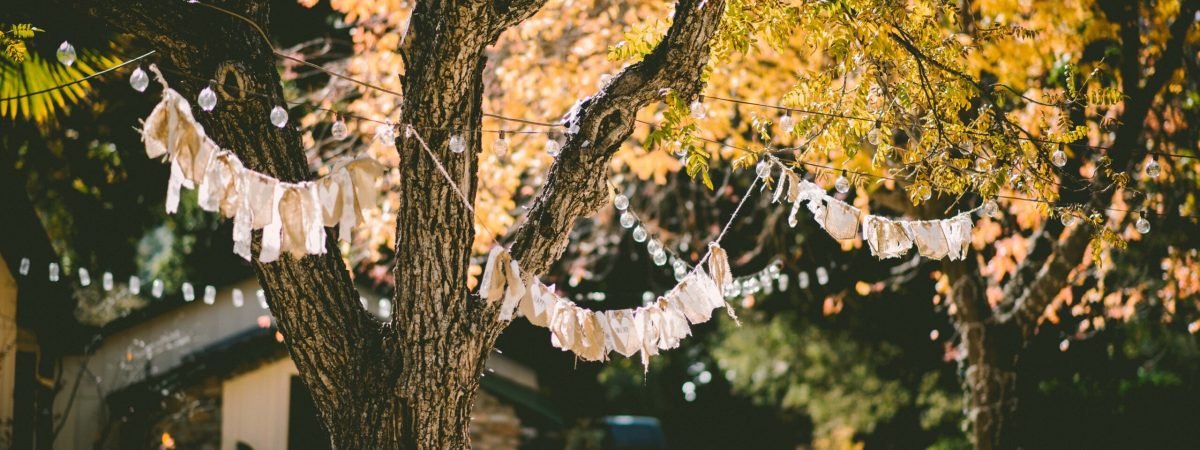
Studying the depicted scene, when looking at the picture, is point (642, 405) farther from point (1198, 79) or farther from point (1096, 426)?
point (1198, 79)

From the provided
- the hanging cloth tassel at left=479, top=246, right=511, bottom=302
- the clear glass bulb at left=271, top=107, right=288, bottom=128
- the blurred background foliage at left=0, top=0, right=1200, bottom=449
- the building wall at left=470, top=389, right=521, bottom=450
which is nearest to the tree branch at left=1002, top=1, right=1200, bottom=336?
the blurred background foliage at left=0, top=0, right=1200, bottom=449

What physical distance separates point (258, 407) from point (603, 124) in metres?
7.50

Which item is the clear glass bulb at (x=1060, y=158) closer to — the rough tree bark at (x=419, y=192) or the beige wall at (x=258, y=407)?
the rough tree bark at (x=419, y=192)

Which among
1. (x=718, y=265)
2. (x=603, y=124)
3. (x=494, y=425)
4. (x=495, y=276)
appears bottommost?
(x=495, y=276)

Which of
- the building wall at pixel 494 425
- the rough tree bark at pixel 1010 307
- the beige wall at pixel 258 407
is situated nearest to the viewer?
the rough tree bark at pixel 1010 307

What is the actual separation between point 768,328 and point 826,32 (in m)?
12.1

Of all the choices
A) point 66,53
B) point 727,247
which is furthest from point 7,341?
point 727,247

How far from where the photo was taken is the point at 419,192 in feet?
12.9

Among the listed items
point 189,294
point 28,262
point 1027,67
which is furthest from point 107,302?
point 1027,67

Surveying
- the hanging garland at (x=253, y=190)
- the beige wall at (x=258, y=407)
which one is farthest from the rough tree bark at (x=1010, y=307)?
the beige wall at (x=258, y=407)

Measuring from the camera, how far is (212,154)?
126 inches

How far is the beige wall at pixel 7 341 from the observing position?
8.26 m

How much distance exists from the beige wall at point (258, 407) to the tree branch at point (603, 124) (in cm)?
701

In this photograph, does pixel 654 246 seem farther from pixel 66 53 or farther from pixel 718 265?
pixel 66 53
